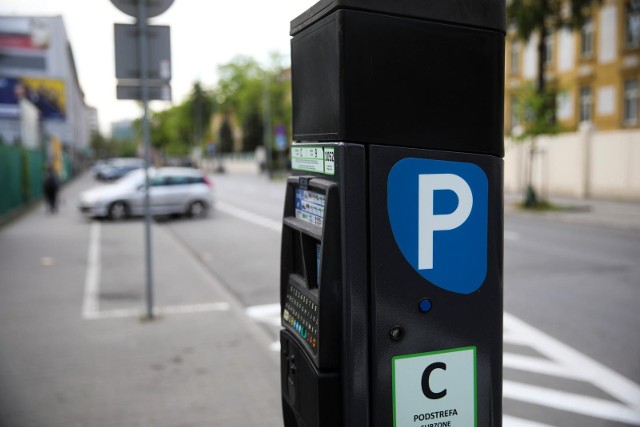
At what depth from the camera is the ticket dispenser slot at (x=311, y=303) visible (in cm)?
203

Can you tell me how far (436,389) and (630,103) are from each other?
28.8 metres

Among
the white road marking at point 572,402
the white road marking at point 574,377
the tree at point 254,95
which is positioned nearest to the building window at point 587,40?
the white road marking at point 574,377

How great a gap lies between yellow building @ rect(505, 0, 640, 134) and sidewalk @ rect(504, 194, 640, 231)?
4.51 metres

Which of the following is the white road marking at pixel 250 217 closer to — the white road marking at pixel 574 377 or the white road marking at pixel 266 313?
the white road marking at pixel 266 313

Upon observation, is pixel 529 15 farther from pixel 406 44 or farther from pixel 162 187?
pixel 406 44

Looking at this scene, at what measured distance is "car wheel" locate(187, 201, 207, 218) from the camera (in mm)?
20625

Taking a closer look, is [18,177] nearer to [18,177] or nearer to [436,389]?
[18,177]

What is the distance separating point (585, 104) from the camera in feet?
98.9

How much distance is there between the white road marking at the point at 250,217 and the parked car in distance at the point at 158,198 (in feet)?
4.09

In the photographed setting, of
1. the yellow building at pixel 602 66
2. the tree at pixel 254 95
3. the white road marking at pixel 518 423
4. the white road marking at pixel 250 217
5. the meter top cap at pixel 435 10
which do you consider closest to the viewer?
the meter top cap at pixel 435 10

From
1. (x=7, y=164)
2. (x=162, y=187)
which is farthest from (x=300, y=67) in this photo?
(x=7, y=164)

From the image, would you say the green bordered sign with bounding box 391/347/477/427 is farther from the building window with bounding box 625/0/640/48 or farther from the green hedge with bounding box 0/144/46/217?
the building window with bounding box 625/0/640/48

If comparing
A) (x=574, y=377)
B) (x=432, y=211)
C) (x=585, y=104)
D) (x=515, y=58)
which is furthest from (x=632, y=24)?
(x=432, y=211)

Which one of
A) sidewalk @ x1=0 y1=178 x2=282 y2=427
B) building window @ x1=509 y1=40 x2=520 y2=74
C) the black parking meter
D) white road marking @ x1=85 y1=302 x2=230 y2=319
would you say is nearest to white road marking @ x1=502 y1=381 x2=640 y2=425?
sidewalk @ x1=0 y1=178 x2=282 y2=427
